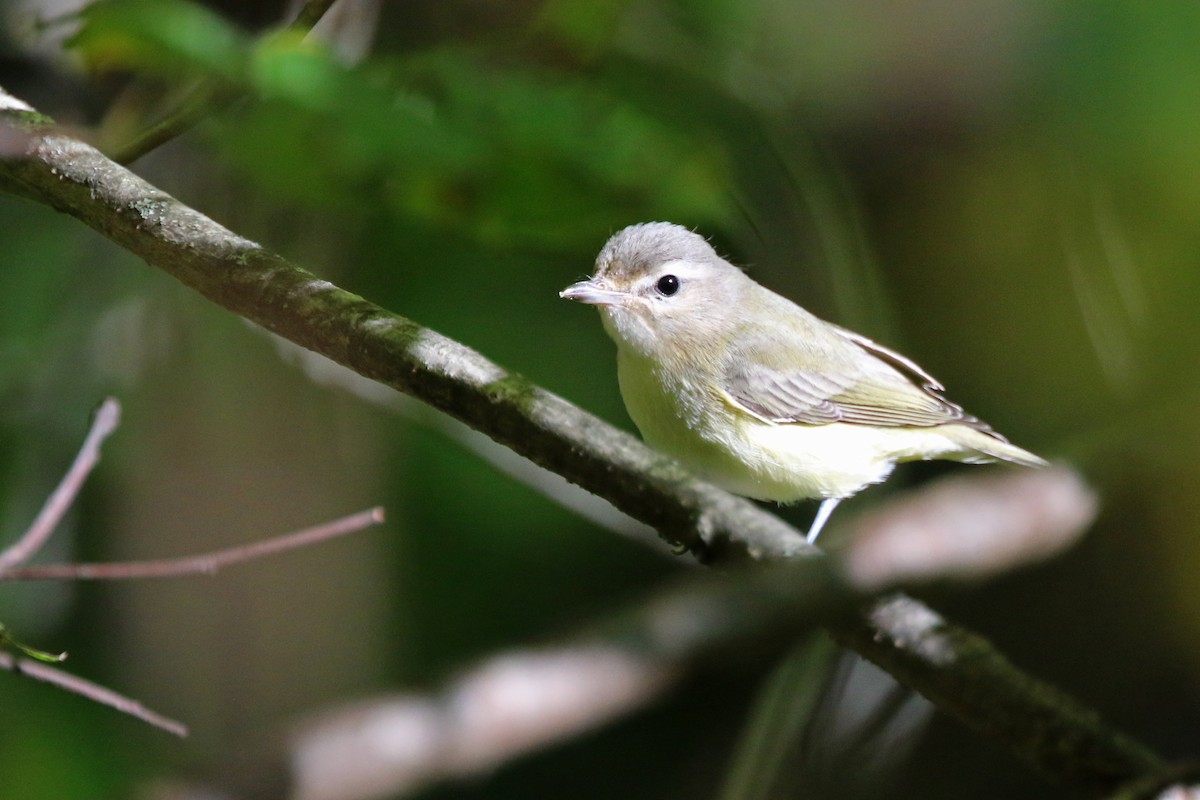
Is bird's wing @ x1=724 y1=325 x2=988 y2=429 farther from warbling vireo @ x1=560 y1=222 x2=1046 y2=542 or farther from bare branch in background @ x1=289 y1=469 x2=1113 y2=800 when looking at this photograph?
bare branch in background @ x1=289 y1=469 x2=1113 y2=800

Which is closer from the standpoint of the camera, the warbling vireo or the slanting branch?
the slanting branch

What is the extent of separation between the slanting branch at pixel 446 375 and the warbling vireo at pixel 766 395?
0.43 m

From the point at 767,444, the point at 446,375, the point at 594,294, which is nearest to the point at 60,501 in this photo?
the point at 446,375

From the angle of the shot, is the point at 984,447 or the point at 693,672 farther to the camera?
the point at 984,447

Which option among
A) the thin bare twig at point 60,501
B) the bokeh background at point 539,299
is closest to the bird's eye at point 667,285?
the bokeh background at point 539,299

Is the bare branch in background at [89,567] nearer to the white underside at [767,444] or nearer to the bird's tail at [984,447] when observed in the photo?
the white underside at [767,444]

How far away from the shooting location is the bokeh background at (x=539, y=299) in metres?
1.88

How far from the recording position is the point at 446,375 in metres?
1.16

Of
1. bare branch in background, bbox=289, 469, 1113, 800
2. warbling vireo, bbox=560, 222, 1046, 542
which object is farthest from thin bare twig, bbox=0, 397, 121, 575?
warbling vireo, bbox=560, 222, 1046, 542

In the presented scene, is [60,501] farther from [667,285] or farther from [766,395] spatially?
[766,395]

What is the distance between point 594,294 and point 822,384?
2.24ft

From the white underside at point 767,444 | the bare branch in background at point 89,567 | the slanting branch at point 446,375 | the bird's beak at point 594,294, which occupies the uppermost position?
the white underside at point 767,444

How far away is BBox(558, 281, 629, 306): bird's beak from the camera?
1409 millimetres

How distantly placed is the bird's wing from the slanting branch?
604mm
